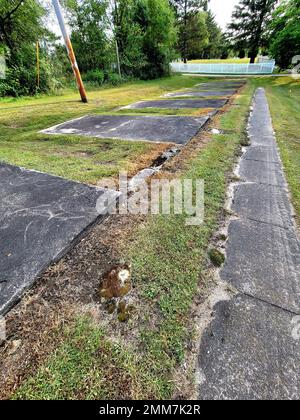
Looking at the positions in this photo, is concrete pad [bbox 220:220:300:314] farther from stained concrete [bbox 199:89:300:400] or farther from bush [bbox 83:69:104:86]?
bush [bbox 83:69:104:86]

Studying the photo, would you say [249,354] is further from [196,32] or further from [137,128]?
[196,32]

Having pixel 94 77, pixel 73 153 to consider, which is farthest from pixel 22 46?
pixel 73 153

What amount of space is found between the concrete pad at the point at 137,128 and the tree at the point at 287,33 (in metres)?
14.6

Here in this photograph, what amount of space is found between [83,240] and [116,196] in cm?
78

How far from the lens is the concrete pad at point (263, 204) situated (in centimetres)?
234

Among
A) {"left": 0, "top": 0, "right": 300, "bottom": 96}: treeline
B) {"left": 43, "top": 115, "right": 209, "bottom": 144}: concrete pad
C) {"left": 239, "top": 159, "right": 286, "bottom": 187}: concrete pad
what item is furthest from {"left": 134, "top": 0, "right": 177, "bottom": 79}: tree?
{"left": 239, "top": 159, "right": 286, "bottom": 187}: concrete pad

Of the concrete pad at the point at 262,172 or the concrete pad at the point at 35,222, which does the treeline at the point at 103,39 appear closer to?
the concrete pad at the point at 35,222

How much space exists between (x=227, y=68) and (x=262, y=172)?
89.3 ft

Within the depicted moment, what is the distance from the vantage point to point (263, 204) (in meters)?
2.57

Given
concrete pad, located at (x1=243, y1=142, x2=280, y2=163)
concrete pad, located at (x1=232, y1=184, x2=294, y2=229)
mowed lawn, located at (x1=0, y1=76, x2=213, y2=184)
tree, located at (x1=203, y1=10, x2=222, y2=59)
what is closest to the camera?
concrete pad, located at (x1=232, y1=184, x2=294, y2=229)

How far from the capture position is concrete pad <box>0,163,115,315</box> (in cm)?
166

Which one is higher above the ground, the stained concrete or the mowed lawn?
the mowed lawn

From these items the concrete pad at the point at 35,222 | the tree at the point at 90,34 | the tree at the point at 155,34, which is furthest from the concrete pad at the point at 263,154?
the tree at the point at 155,34

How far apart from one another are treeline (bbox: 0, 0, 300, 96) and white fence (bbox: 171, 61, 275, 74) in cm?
401
